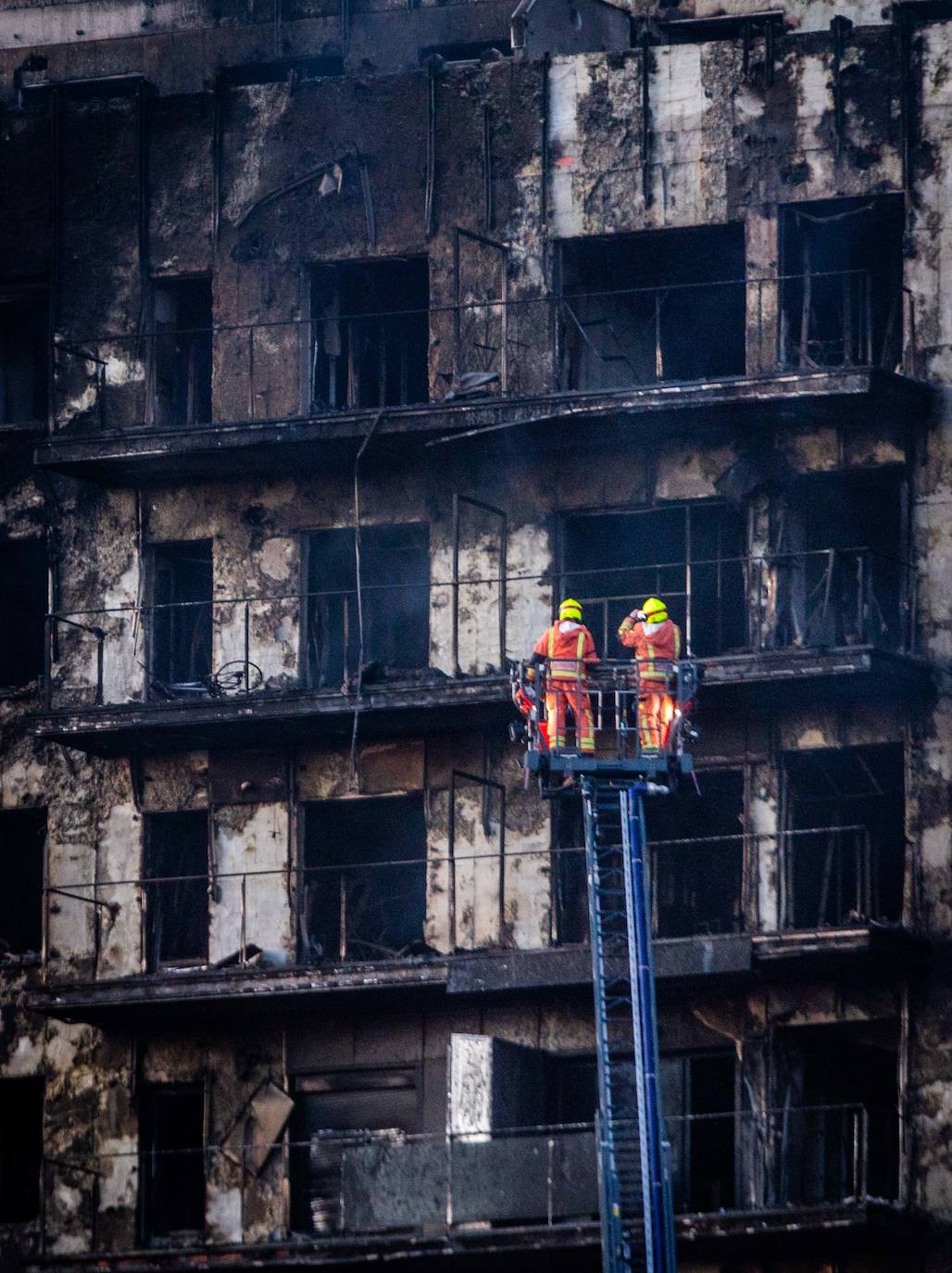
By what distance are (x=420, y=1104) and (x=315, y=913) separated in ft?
8.33

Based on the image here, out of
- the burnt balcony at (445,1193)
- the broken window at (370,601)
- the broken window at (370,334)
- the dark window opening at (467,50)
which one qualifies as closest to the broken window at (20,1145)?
the burnt balcony at (445,1193)

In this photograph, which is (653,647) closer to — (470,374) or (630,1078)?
(630,1078)

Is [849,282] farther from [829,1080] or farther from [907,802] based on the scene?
[829,1080]

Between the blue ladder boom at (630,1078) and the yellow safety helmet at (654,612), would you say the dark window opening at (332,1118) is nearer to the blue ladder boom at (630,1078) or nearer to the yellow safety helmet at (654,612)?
the blue ladder boom at (630,1078)

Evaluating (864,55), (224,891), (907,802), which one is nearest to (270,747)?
(224,891)

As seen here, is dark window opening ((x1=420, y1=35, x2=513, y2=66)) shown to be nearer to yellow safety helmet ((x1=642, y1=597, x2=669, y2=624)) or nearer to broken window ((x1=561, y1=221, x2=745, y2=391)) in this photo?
broken window ((x1=561, y1=221, x2=745, y2=391))

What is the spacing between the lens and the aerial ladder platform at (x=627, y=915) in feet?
118

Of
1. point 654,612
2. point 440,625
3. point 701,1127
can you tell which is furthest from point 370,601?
point 701,1127

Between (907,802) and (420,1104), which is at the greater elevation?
(907,802)

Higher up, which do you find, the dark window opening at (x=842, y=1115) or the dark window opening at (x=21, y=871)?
the dark window opening at (x=21, y=871)

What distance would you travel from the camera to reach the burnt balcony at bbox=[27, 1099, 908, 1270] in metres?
39.4

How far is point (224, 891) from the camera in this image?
43.2 meters

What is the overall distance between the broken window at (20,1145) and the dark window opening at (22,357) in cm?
777

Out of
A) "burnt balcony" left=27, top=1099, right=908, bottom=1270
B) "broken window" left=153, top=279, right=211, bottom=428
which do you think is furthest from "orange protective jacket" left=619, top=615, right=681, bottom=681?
"broken window" left=153, top=279, right=211, bottom=428
